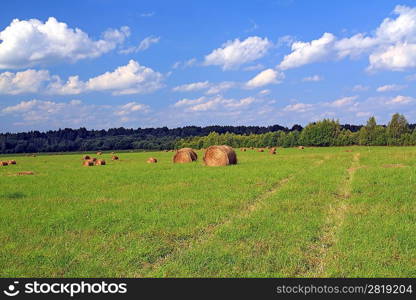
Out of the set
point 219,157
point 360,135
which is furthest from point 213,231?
point 360,135

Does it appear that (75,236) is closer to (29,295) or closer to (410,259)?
(29,295)

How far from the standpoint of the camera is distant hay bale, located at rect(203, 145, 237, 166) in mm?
27406

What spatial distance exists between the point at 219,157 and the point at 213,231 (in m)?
18.5

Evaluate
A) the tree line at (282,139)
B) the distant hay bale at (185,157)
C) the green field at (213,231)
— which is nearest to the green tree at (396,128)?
the tree line at (282,139)

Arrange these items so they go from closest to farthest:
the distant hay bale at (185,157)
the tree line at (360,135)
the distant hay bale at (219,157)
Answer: the distant hay bale at (219,157)
the distant hay bale at (185,157)
the tree line at (360,135)

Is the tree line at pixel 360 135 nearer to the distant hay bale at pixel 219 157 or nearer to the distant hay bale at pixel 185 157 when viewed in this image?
the distant hay bale at pixel 185 157

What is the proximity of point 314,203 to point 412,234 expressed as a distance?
12.3 feet

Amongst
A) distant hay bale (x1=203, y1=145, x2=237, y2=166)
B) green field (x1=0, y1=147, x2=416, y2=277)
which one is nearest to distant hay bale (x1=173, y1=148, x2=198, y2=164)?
distant hay bale (x1=203, y1=145, x2=237, y2=166)

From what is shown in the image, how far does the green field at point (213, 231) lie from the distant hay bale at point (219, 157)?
11.1 meters

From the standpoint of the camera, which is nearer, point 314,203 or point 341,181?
point 314,203

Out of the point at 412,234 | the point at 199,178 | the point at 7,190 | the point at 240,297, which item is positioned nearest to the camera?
the point at 240,297

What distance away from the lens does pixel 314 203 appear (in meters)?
12.1

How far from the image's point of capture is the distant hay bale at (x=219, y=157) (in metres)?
27.4

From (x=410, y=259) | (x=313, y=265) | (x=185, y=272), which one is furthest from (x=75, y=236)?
(x=410, y=259)
